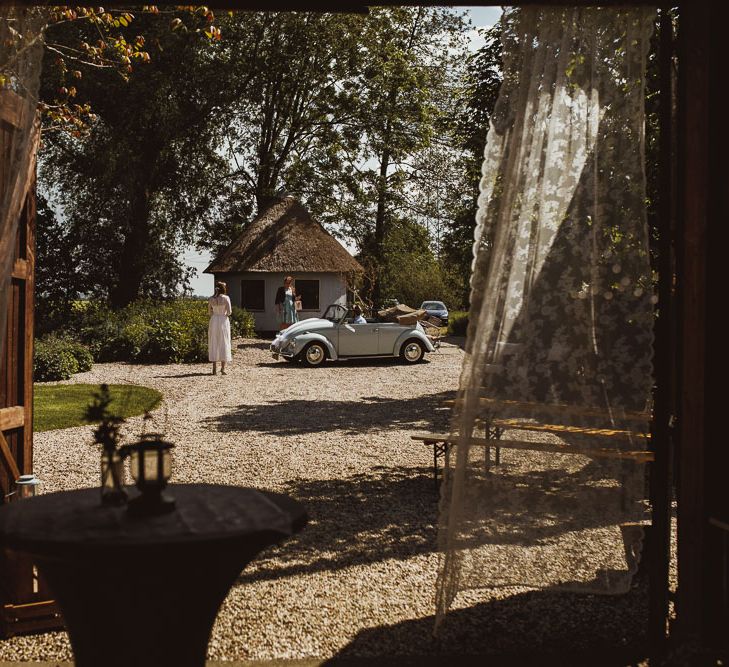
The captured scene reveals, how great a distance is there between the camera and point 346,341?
18703mm

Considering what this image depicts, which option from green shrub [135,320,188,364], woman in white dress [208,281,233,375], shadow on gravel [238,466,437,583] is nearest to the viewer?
shadow on gravel [238,466,437,583]

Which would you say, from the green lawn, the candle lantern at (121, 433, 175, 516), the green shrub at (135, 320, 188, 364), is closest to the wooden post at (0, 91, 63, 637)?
the candle lantern at (121, 433, 175, 516)

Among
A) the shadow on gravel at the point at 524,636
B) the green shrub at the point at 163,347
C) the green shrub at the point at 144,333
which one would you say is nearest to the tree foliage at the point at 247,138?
the green shrub at the point at 144,333

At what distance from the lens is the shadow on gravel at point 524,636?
397 centimetres

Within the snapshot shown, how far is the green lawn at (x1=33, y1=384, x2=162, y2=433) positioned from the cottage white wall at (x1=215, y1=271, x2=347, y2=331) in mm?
13748

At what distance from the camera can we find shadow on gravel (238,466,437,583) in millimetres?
5488

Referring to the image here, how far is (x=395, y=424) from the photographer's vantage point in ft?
37.3

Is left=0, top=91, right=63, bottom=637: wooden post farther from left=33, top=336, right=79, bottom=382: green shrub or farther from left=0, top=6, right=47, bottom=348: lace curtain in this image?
left=33, top=336, right=79, bottom=382: green shrub

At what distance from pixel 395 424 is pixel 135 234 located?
17.8 meters

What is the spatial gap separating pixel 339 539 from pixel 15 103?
3663 mm

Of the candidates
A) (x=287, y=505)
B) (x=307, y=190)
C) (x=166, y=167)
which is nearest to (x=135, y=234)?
(x=166, y=167)

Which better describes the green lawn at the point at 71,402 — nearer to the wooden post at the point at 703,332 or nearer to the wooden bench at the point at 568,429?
the wooden bench at the point at 568,429

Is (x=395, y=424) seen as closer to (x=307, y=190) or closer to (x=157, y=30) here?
(x=157, y=30)

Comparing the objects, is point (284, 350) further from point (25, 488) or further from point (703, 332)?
point (703, 332)
